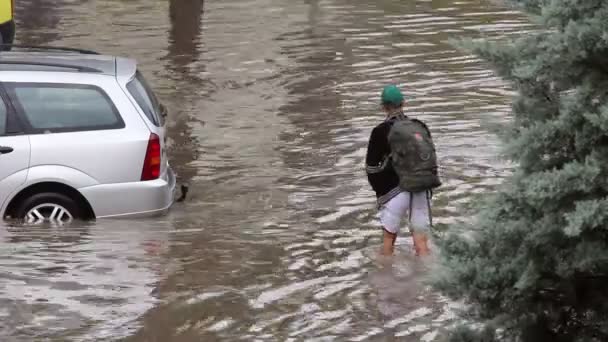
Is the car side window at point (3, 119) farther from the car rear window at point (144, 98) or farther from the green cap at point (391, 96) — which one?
the green cap at point (391, 96)

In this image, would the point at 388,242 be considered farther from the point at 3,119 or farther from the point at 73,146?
the point at 3,119

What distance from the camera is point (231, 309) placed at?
29.0ft

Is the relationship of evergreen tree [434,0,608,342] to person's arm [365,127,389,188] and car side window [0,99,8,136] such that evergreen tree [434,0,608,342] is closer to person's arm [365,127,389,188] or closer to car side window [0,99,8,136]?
person's arm [365,127,389,188]

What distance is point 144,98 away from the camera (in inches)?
475

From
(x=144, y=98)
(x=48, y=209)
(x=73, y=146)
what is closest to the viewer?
(x=73, y=146)

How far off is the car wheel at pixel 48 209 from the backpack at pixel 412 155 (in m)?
3.00

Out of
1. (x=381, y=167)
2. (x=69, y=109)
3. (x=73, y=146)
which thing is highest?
(x=69, y=109)

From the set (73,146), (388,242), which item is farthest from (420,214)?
(73,146)

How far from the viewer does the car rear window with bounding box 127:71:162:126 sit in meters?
11.9

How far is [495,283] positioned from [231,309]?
12.2ft

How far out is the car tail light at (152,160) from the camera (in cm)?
1180

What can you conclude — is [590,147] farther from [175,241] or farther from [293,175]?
[293,175]

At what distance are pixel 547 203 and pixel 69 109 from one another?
7.20 meters

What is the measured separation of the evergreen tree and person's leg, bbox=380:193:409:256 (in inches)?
203
